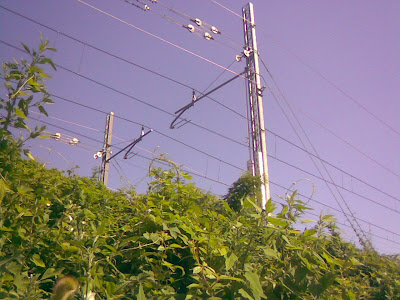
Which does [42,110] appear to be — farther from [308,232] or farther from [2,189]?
[308,232]

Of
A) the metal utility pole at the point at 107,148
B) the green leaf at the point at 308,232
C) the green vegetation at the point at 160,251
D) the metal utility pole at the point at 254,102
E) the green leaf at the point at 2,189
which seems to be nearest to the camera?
the green leaf at the point at 2,189

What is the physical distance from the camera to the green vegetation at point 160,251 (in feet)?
7.20

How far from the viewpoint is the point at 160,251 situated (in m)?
2.58

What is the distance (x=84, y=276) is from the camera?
2.22 m

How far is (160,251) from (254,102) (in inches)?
349

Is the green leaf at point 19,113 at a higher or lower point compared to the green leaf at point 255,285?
higher

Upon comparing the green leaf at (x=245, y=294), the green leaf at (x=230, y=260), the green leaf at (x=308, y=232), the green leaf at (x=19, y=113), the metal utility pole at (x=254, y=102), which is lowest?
the green leaf at (x=245, y=294)

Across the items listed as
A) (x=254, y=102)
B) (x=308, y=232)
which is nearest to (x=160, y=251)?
(x=308, y=232)

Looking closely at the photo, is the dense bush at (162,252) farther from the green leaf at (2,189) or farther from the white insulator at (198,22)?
the white insulator at (198,22)

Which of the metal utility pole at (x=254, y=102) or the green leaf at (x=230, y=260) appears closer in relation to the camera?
the green leaf at (x=230, y=260)

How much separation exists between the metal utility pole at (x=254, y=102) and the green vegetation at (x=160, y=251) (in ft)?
20.9

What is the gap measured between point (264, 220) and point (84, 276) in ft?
3.47

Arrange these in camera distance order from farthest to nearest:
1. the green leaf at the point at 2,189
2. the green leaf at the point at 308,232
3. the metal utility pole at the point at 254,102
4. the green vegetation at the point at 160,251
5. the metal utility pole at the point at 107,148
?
the metal utility pole at the point at 107,148, the metal utility pole at the point at 254,102, the green leaf at the point at 308,232, the green vegetation at the point at 160,251, the green leaf at the point at 2,189

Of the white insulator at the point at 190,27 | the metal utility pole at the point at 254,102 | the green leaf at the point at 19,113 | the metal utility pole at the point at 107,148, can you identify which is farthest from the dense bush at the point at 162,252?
the metal utility pole at the point at 107,148
